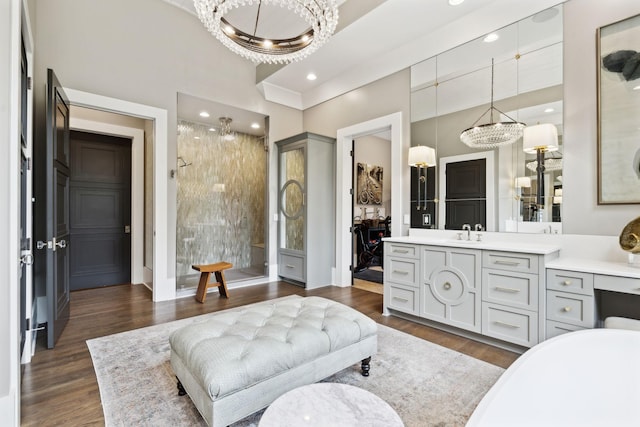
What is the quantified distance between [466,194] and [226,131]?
14.9 feet

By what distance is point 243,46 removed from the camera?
2680mm

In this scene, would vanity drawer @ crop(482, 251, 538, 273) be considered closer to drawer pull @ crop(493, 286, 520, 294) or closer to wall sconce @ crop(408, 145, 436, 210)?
drawer pull @ crop(493, 286, 520, 294)

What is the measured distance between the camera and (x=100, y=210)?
4945mm

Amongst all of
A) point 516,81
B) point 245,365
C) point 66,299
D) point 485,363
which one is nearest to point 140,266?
point 66,299

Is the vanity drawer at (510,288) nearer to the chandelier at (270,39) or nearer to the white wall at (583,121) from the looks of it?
the white wall at (583,121)

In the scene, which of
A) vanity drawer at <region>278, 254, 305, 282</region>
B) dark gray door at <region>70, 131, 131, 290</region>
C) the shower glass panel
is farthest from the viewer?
the shower glass panel

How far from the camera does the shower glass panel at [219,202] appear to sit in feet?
18.2

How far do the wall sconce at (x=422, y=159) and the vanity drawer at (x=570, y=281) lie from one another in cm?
167

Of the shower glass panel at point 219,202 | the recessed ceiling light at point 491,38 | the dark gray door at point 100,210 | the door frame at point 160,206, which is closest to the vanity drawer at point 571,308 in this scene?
the recessed ceiling light at point 491,38

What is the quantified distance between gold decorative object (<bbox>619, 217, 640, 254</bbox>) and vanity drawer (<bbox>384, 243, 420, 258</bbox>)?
5.30 feet

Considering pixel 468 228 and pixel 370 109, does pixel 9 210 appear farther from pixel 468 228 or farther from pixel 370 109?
pixel 370 109

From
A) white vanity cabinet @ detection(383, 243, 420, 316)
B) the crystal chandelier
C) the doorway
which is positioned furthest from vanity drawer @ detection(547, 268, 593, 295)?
the crystal chandelier

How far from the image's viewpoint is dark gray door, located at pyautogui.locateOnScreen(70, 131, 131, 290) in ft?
15.6

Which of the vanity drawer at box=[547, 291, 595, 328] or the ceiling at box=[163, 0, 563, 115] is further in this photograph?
the ceiling at box=[163, 0, 563, 115]
